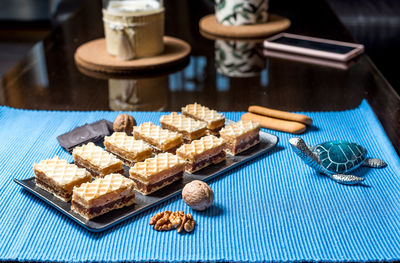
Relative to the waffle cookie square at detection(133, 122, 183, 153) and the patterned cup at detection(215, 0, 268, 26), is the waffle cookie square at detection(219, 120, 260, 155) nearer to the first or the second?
the waffle cookie square at detection(133, 122, 183, 153)

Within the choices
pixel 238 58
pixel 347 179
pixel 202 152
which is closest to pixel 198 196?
pixel 202 152

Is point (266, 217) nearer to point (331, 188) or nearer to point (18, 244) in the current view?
point (331, 188)

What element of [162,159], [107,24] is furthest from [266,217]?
[107,24]

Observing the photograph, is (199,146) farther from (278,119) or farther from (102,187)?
(278,119)

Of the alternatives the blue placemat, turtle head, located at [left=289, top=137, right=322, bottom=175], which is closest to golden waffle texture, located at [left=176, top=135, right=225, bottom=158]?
the blue placemat

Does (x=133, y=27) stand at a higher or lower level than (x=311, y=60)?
higher

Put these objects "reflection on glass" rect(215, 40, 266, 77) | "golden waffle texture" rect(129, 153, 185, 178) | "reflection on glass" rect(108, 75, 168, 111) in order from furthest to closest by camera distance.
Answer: "reflection on glass" rect(215, 40, 266, 77) → "reflection on glass" rect(108, 75, 168, 111) → "golden waffle texture" rect(129, 153, 185, 178)
